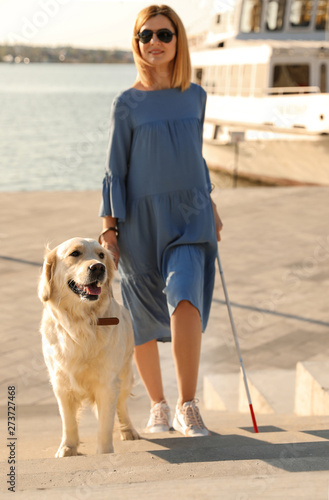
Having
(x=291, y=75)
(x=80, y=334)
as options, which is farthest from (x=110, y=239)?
(x=291, y=75)

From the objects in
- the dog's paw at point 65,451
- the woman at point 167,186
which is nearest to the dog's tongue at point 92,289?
the woman at point 167,186

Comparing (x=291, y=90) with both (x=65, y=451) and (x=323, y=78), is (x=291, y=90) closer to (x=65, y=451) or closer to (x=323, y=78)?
(x=323, y=78)

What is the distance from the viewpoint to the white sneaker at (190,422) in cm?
335

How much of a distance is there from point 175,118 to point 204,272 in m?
0.82

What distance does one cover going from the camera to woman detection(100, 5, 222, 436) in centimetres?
337

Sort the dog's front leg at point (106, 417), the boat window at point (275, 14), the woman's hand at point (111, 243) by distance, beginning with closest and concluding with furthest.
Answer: the dog's front leg at point (106, 417)
the woman's hand at point (111, 243)
the boat window at point (275, 14)

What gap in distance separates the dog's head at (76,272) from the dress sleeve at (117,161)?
37 centimetres

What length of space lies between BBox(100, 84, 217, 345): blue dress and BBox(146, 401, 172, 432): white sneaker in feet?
2.09

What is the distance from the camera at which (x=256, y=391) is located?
445cm

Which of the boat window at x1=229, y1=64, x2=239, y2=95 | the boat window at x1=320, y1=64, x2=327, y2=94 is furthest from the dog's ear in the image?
the boat window at x1=229, y1=64, x2=239, y2=95

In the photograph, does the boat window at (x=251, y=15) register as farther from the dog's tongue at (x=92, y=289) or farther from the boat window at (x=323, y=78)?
the dog's tongue at (x=92, y=289)

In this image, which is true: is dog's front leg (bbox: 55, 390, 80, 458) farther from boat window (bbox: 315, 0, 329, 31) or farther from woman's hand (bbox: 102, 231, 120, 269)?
boat window (bbox: 315, 0, 329, 31)

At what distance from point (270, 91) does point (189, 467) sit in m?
19.0

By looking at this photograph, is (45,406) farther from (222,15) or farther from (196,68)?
(196,68)
